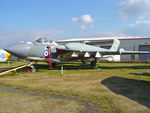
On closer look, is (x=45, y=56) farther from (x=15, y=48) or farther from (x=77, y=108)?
(x=77, y=108)

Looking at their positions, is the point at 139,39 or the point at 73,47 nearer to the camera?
the point at 73,47

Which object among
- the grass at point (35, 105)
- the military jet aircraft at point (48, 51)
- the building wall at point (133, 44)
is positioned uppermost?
the building wall at point (133, 44)

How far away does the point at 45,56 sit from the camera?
1262cm

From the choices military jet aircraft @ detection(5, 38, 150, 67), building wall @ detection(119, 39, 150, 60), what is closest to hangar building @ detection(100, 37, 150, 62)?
building wall @ detection(119, 39, 150, 60)

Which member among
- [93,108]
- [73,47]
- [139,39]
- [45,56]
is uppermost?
[139,39]

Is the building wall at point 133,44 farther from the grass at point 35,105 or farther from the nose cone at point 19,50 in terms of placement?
the grass at point 35,105

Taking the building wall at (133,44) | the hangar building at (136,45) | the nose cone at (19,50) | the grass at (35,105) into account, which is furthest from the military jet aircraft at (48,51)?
the building wall at (133,44)

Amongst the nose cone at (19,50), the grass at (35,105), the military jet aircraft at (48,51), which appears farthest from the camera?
the military jet aircraft at (48,51)

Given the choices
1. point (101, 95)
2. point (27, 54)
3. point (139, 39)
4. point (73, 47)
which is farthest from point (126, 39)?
point (101, 95)

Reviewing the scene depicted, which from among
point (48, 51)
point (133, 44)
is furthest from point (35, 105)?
point (133, 44)

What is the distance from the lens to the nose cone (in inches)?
432

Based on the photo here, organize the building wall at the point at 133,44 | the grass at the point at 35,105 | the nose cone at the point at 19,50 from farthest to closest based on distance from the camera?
the building wall at the point at 133,44
the nose cone at the point at 19,50
the grass at the point at 35,105

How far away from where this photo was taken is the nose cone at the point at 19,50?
10973mm

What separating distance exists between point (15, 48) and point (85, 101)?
849 cm
